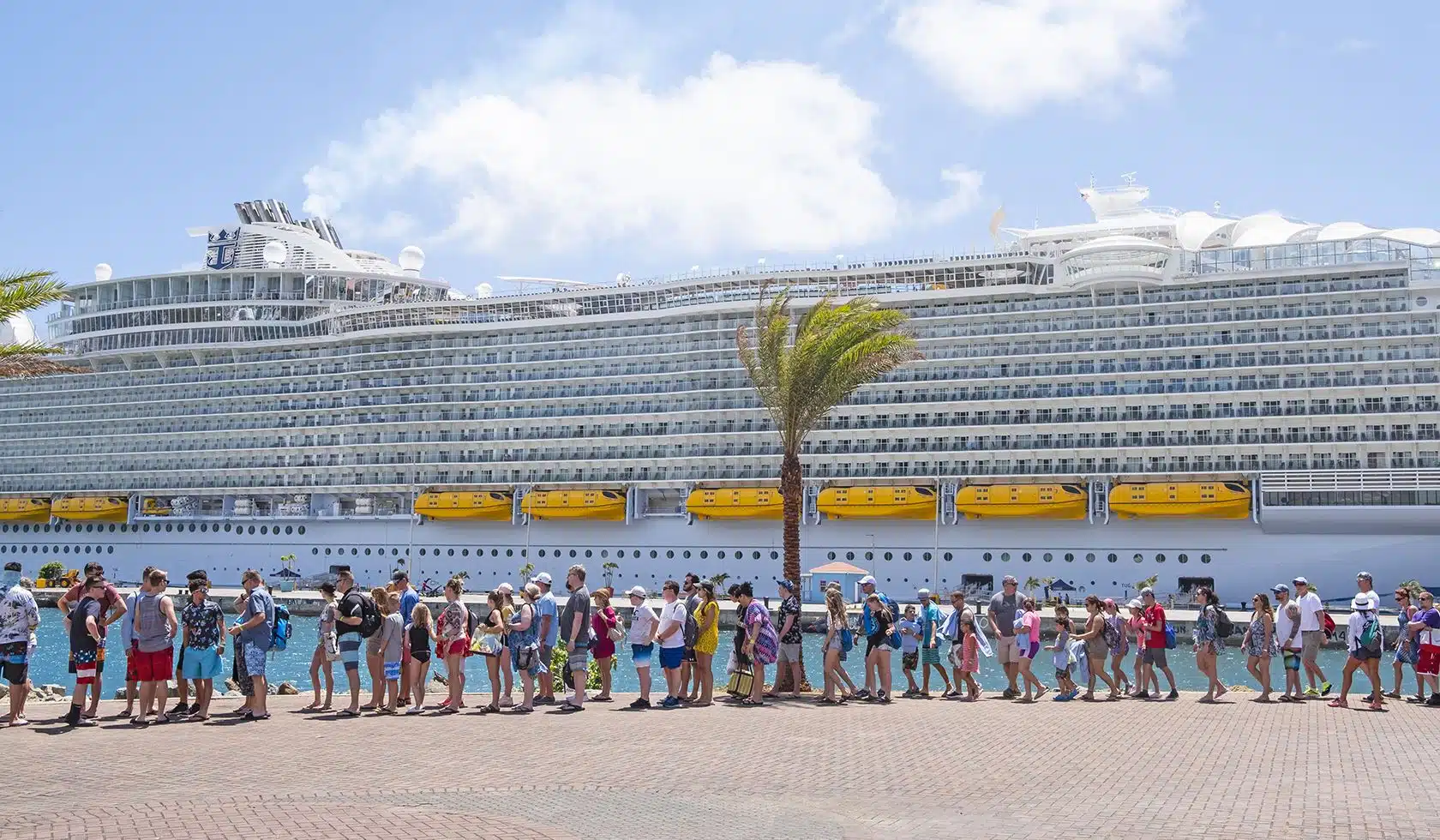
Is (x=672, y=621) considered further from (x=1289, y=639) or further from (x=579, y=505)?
(x=579, y=505)

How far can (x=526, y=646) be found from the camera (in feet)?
49.0

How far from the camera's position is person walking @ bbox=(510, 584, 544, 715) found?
1479cm

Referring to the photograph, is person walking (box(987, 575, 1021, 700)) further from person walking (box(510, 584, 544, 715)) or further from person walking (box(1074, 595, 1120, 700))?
person walking (box(510, 584, 544, 715))

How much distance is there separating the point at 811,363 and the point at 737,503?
2739cm

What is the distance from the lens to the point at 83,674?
13.1 metres

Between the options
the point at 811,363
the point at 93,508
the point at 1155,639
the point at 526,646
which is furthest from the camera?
the point at 93,508

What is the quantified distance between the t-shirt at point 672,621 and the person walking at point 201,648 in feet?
15.7

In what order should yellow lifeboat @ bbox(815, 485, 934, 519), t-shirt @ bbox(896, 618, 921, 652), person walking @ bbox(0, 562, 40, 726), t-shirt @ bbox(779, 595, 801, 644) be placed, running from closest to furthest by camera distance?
person walking @ bbox(0, 562, 40, 726), t-shirt @ bbox(779, 595, 801, 644), t-shirt @ bbox(896, 618, 921, 652), yellow lifeboat @ bbox(815, 485, 934, 519)

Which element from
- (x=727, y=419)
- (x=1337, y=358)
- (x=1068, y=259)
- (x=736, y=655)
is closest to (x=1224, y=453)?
(x=1337, y=358)

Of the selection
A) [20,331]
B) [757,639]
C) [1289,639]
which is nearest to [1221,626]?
[1289,639]

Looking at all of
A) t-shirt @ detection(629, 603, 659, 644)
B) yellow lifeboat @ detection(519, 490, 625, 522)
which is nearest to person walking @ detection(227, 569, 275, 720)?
t-shirt @ detection(629, 603, 659, 644)

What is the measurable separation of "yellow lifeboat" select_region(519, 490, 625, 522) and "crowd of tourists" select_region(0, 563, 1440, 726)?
34.8 metres

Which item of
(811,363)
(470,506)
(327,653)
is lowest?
(327,653)

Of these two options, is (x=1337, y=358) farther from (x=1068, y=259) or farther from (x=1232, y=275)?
(x=1068, y=259)
